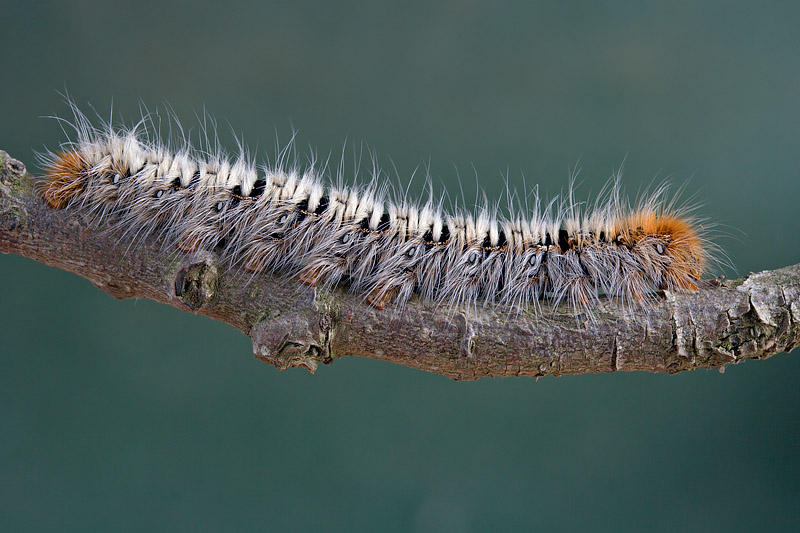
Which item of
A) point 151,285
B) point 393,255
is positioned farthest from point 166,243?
point 393,255

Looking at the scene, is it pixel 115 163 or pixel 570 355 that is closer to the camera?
pixel 570 355

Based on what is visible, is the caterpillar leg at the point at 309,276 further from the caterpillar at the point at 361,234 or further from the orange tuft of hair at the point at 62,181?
the orange tuft of hair at the point at 62,181

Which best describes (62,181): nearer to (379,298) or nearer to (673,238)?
(379,298)

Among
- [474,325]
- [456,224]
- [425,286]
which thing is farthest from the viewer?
[456,224]

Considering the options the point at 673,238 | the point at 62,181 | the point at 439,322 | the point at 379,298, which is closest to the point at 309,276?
the point at 379,298

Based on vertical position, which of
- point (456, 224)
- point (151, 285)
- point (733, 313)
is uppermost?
point (456, 224)

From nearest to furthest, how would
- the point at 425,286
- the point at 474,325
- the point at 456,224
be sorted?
1. the point at 474,325
2. the point at 425,286
3. the point at 456,224

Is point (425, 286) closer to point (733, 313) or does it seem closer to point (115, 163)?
point (733, 313)
